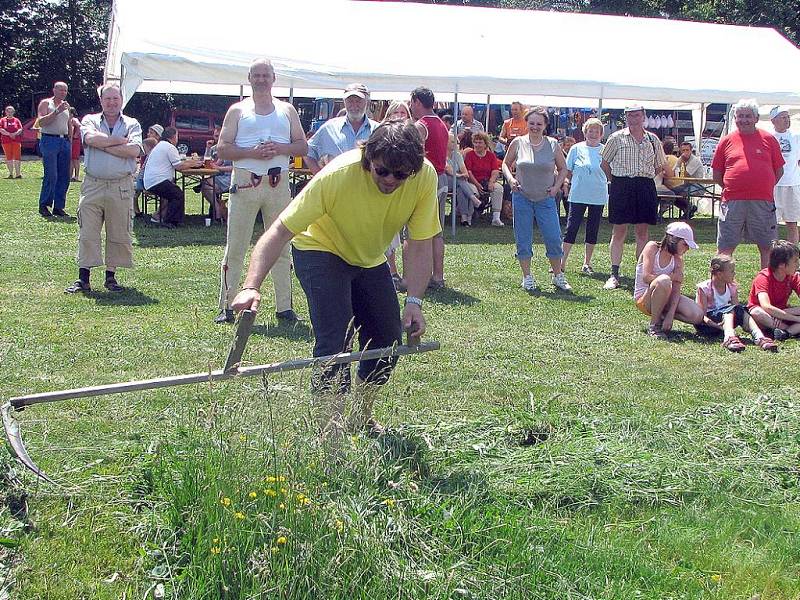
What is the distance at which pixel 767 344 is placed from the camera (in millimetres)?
7242

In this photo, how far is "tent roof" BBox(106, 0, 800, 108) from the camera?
13.0 meters

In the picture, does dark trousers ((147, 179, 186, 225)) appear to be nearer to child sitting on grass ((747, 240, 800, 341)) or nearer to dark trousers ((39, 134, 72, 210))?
dark trousers ((39, 134, 72, 210))

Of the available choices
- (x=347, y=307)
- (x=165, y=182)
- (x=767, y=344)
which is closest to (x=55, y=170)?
(x=165, y=182)

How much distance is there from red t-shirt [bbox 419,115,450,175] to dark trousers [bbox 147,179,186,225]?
5486 mm

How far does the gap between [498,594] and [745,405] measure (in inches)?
113

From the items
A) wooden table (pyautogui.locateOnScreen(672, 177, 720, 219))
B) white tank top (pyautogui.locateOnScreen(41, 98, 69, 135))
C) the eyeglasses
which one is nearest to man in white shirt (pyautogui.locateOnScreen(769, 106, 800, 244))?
wooden table (pyautogui.locateOnScreen(672, 177, 720, 219))

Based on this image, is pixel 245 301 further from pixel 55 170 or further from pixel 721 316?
pixel 55 170

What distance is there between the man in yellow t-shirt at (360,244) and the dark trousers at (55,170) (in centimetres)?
1069

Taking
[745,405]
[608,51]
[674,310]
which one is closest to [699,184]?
[608,51]

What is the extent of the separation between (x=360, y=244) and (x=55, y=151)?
11475mm

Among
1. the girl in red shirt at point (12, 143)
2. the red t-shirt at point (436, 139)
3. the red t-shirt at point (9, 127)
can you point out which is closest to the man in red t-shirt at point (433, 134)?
the red t-shirt at point (436, 139)

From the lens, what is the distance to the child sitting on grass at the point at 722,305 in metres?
7.52

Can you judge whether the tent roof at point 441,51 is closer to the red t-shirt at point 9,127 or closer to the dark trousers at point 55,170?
the dark trousers at point 55,170

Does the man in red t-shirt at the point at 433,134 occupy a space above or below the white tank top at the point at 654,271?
above
